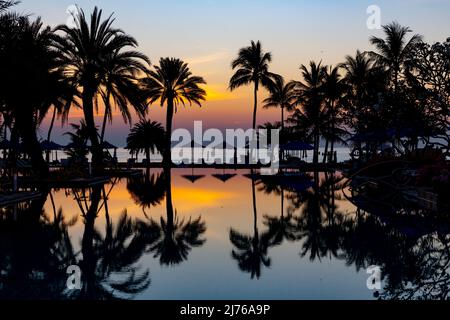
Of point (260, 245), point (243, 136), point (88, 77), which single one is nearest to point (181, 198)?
point (260, 245)

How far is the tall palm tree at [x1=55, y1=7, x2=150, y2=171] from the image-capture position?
27531mm

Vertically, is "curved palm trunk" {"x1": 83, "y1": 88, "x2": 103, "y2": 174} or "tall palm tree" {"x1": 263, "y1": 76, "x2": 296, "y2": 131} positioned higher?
"tall palm tree" {"x1": 263, "y1": 76, "x2": 296, "y2": 131}

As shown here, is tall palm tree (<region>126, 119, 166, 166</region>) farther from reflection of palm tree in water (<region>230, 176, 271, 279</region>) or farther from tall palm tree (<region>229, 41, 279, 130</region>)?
reflection of palm tree in water (<region>230, 176, 271, 279</region>)

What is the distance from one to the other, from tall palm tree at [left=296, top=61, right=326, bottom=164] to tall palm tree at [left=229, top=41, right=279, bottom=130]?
4816mm

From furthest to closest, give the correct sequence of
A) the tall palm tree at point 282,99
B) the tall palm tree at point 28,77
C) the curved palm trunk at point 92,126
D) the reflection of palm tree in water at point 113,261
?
the tall palm tree at point 282,99
the curved palm trunk at point 92,126
the tall palm tree at point 28,77
the reflection of palm tree in water at point 113,261

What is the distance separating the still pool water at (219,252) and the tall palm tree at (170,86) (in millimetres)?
25887

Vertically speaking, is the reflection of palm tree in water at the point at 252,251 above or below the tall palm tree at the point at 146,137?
below

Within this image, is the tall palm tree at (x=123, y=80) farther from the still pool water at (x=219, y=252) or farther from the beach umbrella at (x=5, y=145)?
the still pool water at (x=219, y=252)

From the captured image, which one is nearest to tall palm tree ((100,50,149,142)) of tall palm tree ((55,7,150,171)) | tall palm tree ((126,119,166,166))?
tall palm tree ((55,7,150,171))

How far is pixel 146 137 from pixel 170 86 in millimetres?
5293

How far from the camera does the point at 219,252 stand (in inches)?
328

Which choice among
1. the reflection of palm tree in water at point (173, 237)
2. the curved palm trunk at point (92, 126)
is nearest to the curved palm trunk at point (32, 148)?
the curved palm trunk at point (92, 126)

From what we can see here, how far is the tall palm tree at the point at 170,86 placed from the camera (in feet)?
131

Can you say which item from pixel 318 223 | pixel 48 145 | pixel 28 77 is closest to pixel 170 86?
pixel 48 145
